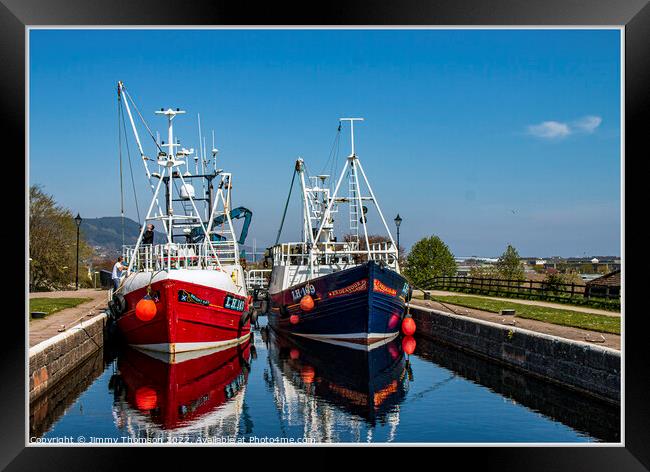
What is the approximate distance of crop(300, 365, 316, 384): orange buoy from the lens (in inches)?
722

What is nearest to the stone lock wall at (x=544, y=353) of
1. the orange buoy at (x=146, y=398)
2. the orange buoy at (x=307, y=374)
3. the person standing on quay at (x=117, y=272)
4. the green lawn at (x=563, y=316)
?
the green lawn at (x=563, y=316)

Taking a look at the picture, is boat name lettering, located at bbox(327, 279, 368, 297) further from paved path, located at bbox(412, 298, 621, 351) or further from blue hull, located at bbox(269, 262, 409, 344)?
paved path, located at bbox(412, 298, 621, 351)

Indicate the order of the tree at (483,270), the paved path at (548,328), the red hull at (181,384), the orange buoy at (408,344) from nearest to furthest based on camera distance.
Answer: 1. the red hull at (181,384)
2. the paved path at (548,328)
3. the orange buoy at (408,344)
4. the tree at (483,270)

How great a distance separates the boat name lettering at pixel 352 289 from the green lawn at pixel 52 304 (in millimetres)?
9426

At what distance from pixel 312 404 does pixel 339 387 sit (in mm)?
2131

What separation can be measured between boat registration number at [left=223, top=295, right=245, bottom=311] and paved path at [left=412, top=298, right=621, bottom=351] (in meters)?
7.64

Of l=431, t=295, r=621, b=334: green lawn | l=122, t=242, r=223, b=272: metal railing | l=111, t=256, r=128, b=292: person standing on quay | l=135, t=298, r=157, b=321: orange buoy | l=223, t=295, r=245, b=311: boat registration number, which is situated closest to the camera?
l=431, t=295, r=621, b=334: green lawn

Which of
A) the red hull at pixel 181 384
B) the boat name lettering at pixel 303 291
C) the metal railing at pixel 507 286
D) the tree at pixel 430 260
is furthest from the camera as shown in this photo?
the tree at pixel 430 260

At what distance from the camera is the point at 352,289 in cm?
2348

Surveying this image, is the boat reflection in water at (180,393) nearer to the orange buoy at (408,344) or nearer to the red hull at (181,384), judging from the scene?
the red hull at (181,384)

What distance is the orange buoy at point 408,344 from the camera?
23719 millimetres

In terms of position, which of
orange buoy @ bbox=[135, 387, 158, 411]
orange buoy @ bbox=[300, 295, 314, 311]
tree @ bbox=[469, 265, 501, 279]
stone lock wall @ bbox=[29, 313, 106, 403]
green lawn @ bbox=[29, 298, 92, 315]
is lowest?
orange buoy @ bbox=[135, 387, 158, 411]

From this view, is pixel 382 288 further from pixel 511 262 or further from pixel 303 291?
pixel 511 262

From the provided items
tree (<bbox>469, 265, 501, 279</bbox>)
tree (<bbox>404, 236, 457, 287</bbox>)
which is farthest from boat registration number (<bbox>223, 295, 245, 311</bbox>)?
tree (<bbox>469, 265, 501, 279</bbox>)
